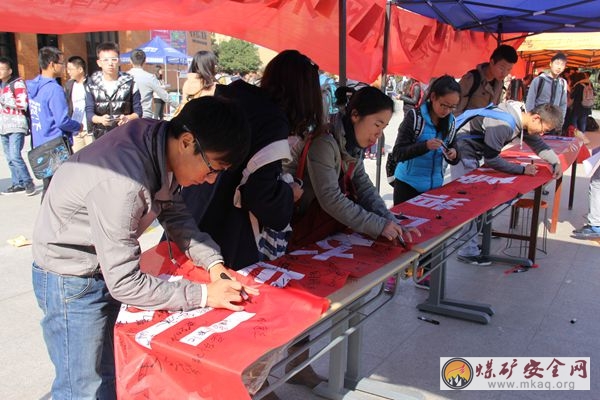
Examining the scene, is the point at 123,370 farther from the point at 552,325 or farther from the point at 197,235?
the point at 552,325

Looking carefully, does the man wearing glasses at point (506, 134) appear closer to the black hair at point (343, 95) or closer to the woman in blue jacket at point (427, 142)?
the woman in blue jacket at point (427, 142)

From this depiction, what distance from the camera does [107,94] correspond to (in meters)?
4.73

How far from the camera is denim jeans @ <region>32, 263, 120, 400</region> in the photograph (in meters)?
1.47

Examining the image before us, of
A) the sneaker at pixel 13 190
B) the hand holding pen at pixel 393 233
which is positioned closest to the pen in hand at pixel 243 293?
the hand holding pen at pixel 393 233

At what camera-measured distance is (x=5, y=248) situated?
4379mm

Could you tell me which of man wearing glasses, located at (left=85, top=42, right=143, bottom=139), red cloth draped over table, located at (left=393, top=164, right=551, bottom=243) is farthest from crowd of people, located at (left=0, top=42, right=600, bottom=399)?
man wearing glasses, located at (left=85, top=42, right=143, bottom=139)

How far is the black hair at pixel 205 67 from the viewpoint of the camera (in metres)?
4.07

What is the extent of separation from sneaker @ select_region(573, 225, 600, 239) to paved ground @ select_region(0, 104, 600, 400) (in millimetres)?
471

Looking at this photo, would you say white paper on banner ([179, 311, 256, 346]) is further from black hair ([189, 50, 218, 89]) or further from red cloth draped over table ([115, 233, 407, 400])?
black hair ([189, 50, 218, 89])

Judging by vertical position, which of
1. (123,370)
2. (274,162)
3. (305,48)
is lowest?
(123,370)

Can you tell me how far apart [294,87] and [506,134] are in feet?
7.55

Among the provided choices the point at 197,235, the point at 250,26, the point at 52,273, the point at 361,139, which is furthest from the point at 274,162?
the point at 250,26

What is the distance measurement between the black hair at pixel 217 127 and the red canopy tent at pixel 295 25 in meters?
1.04

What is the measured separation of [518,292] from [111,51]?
3982 mm
